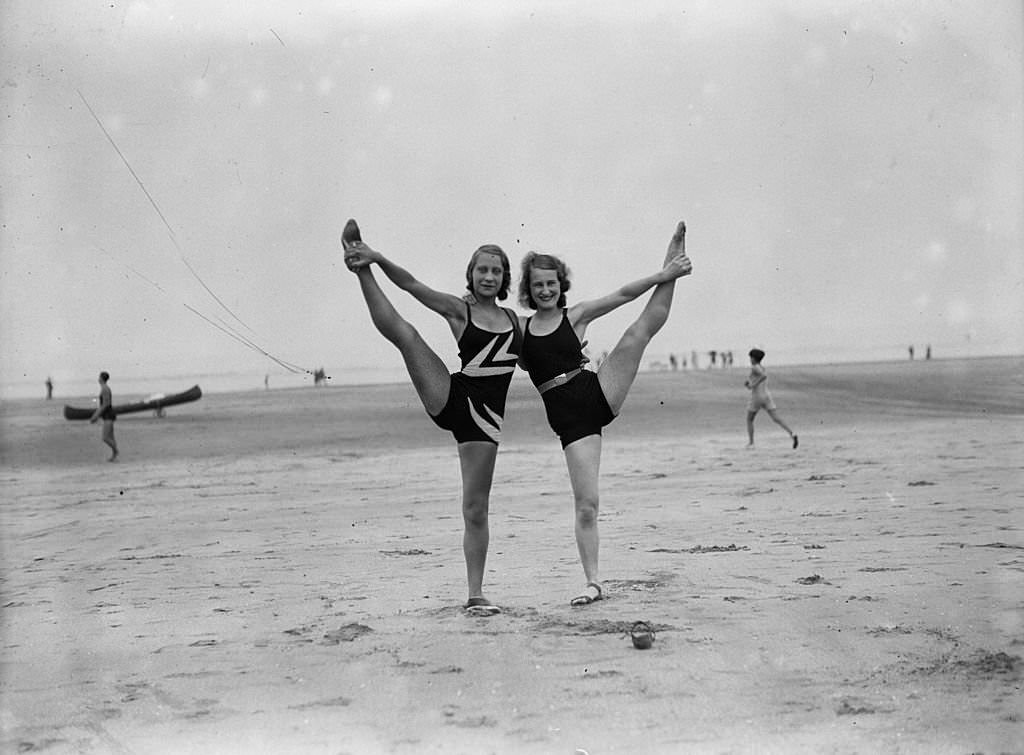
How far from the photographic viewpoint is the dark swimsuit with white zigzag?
4824mm

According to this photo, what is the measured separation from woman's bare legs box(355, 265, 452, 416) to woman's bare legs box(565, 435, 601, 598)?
709 mm

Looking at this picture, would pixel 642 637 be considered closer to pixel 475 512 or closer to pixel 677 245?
pixel 475 512

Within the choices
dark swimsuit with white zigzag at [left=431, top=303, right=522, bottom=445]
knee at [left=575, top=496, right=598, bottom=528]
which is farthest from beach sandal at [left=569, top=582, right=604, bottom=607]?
dark swimsuit with white zigzag at [left=431, top=303, right=522, bottom=445]

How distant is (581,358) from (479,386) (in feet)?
1.93

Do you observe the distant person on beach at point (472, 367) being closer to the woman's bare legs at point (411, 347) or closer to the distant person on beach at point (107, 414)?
the woman's bare legs at point (411, 347)

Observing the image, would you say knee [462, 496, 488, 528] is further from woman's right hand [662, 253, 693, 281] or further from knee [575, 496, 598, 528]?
woman's right hand [662, 253, 693, 281]

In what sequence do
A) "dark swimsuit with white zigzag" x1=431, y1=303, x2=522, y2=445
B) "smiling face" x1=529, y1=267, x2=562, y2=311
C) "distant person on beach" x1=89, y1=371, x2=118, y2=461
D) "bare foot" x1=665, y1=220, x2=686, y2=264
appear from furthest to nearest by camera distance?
"distant person on beach" x1=89, y1=371, x2=118, y2=461
"bare foot" x1=665, y1=220, x2=686, y2=264
"smiling face" x1=529, y1=267, x2=562, y2=311
"dark swimsuit with white zigzag" x1=431, y1=303, x2=522, y2=445

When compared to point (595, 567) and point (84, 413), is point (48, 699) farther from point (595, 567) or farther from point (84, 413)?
point (84, 413)

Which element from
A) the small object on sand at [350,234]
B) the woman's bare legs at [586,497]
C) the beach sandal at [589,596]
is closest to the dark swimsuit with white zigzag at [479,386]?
the woman's bare legs at [586,497]

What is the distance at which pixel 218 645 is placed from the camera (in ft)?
14.1

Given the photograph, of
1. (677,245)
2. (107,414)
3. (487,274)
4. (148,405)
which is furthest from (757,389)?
(148,405)

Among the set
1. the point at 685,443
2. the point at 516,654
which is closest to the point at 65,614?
the point at 516,654

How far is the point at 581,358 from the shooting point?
5.09m

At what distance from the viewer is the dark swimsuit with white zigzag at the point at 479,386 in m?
4.82
